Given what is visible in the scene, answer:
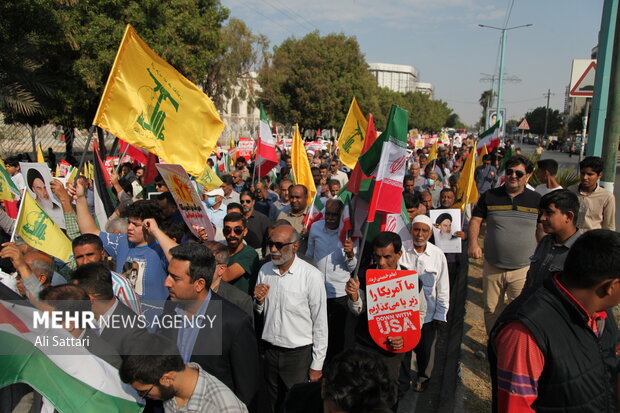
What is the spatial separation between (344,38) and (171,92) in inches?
1356

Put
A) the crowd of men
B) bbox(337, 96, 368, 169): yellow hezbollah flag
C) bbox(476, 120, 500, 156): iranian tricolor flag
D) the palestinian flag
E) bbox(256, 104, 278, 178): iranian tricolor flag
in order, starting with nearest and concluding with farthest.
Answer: the crowd of men → the palestinian flag → bbox(256, 104, 278, 178): iranian tricolor flag → bbox(337, 96, 368, 169): yellow hezbollah flag → bbox(476, 120, 500, 156): iranian tricolor flag

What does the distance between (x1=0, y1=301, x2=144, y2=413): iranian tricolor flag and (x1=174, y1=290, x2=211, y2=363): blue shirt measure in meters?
0.50

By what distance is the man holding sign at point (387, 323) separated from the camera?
3.63 metres

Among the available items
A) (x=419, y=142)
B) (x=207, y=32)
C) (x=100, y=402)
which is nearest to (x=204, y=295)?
(x=100, y=402)

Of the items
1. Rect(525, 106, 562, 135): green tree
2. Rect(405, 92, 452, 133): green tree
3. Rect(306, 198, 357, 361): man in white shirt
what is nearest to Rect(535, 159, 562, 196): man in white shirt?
Rect(306, 198, 357, 361): man in white shirt

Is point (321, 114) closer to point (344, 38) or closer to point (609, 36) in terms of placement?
point (344, 38)

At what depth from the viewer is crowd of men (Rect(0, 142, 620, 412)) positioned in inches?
77.4

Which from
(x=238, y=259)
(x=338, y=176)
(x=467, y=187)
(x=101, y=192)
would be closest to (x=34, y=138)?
(x=338, y=176)

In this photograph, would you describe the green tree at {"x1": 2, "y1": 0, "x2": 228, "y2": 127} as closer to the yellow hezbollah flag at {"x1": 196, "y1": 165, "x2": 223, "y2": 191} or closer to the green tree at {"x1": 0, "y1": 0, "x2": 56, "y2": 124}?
the green tree at {"x1": 0, "y1": 0, "x2": 56, "y2": 124}

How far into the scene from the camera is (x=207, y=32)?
1978cm

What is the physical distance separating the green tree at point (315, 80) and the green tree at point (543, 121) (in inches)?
2507

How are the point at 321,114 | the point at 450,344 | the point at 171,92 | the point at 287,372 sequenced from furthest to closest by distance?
the point at 321,114 → the point at 450,344 → the point at 171,92 → the point at 287,372

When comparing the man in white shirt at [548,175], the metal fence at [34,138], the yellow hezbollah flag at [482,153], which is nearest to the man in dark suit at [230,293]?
the man in white shirt at [548,175]

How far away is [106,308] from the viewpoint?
283 cm
